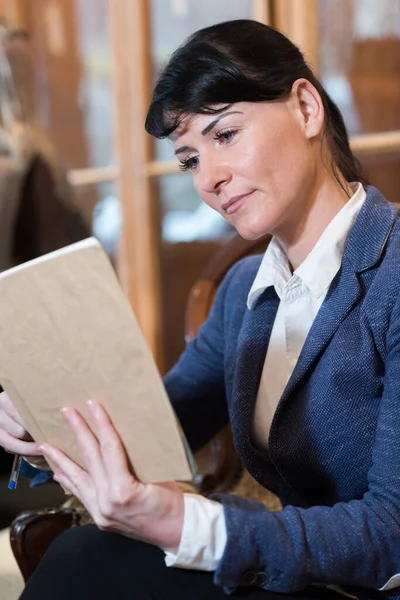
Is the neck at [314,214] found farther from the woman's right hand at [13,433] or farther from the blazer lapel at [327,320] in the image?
the woman's right hand at [13,433]

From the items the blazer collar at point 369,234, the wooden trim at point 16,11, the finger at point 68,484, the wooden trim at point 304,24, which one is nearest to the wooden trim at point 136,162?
the wooden trim at point 16,11

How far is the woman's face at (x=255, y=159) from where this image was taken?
39.1 inches

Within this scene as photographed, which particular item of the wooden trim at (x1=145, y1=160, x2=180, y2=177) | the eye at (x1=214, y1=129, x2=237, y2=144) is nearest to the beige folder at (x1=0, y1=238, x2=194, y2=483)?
the eye at (x1=214, y1=129, x2=237, y2=144)

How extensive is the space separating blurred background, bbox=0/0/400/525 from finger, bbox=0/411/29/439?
108cm

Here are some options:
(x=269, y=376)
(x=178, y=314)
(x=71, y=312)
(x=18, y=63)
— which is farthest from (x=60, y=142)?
(x=71, y=312)

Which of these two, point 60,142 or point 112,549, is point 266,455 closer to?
point 112,549

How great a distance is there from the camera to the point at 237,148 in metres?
1.00

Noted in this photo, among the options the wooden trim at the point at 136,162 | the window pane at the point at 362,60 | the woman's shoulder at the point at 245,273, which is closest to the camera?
the woman's shoulder at the point at 245,273

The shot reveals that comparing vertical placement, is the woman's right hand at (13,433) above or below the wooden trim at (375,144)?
below

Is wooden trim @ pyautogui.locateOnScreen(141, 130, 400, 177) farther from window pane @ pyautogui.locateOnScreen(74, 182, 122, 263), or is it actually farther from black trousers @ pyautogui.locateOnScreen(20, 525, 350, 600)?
black trousers @ pyautogui.locateOnScreen(20, 525, 350, 600)

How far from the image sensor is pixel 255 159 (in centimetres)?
99

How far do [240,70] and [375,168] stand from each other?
964mm

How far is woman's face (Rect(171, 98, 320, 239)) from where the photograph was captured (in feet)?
3.26

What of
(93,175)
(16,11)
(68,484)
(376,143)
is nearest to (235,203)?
(68,484)
